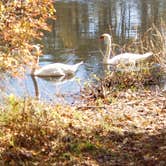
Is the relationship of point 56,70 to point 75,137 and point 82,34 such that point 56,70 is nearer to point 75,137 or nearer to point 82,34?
point 82,34

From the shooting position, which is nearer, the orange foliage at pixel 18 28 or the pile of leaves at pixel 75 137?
the pile of leaves at pixel 75 137

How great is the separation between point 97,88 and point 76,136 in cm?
394

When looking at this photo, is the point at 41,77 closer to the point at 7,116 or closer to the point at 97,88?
the point at 97,88

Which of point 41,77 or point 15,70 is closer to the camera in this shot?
point 15,70

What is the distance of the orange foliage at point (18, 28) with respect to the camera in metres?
6.33

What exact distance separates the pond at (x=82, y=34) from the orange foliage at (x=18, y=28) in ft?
2.76

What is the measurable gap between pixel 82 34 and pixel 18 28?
12.2m

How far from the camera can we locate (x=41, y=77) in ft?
42.7

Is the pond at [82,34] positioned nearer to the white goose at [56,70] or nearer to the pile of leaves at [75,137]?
the white goose at [56,70]

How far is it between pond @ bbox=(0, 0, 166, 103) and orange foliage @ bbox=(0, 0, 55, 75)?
841 mm

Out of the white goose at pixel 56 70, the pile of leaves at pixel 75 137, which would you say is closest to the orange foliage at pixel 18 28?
the pile of leaves at pixel 75 137

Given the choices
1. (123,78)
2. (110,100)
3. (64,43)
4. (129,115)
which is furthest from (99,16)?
(129,115)

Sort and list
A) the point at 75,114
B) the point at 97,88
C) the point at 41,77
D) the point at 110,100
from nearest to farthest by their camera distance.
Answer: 1. the point at 75,114
2. the point at 110,100
3. the point at 97,88
4. the point at 41,77

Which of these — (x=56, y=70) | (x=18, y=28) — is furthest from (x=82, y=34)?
(x=18, y=28)
